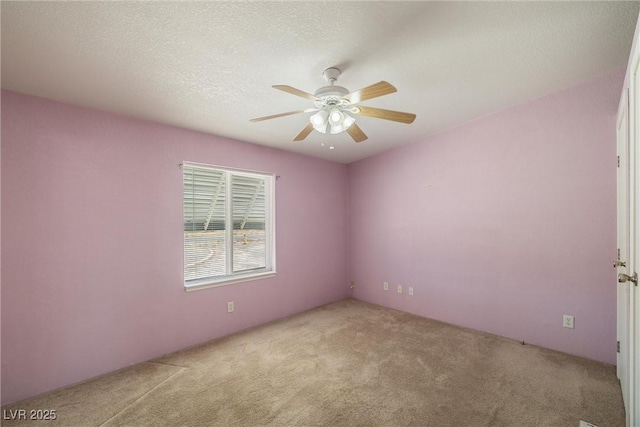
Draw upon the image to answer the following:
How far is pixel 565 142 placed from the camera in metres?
2.64

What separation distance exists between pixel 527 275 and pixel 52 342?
14.6 feet

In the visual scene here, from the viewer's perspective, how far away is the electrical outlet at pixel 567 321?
8.56 feet

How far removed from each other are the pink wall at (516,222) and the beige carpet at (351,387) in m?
0.41

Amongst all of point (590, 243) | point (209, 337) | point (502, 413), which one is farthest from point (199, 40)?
point (590, 243)

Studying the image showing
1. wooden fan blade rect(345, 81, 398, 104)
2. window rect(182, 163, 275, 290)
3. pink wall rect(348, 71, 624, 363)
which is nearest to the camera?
wooden fan blade rect(345, 81, 398, 104)

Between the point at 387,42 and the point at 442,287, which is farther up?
the point at 387,42

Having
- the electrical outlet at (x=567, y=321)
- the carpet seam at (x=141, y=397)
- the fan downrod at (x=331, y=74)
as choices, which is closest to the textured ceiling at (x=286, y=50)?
the fan downrod at (x=331, y=74)

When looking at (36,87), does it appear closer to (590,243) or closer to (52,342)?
(52,342)

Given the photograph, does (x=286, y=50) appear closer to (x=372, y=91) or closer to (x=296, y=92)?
(x=296, y=92)

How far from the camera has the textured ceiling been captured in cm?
146

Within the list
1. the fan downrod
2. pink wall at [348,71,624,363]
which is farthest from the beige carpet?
the fan downrod

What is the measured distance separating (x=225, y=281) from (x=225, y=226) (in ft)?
2.20

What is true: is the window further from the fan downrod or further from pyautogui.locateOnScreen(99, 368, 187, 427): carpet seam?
the fan downrod

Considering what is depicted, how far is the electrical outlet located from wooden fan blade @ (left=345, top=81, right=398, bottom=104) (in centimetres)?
282
